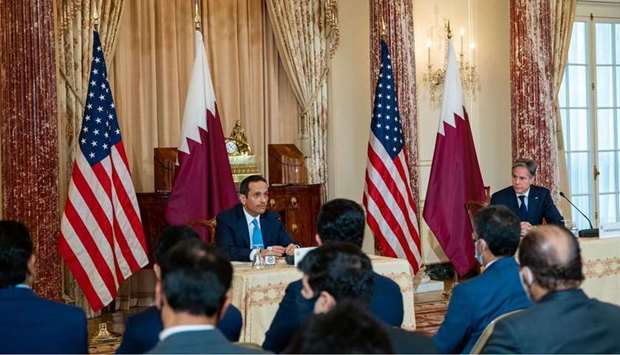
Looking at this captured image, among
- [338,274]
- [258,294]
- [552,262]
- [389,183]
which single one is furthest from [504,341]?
[389,183]

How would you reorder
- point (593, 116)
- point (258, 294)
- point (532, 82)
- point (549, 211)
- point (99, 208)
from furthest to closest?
point (593, 116)
point (532, 82)
point (549, 211)
point (99, 208)
point (258, 294)

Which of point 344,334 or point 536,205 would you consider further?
point 536,205

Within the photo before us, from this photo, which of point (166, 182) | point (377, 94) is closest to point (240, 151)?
point (166, 182)

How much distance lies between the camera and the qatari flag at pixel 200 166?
7230 mm

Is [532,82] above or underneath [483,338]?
above

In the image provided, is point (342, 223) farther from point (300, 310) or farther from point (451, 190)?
point (451, 190)

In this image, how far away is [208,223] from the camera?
7250 mm

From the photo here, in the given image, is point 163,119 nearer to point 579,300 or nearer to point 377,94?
point 377,94

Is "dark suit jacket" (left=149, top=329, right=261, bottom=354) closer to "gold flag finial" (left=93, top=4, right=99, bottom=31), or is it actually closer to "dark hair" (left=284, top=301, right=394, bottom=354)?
"dark hair" (left=284, top=301, right=394, bottom=354)

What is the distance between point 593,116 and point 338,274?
928 centimetres

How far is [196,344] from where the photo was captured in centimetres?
241

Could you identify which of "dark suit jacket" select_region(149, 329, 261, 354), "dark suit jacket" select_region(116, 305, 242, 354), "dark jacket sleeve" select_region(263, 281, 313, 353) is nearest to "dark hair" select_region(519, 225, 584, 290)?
"dark jacket sleeve" select_region(263, 281, 313, 353)

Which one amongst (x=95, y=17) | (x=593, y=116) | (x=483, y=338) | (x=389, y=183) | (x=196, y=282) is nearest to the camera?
(x=196, y=282)

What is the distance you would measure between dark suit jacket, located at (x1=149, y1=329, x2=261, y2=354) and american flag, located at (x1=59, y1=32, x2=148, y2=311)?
490 cm
